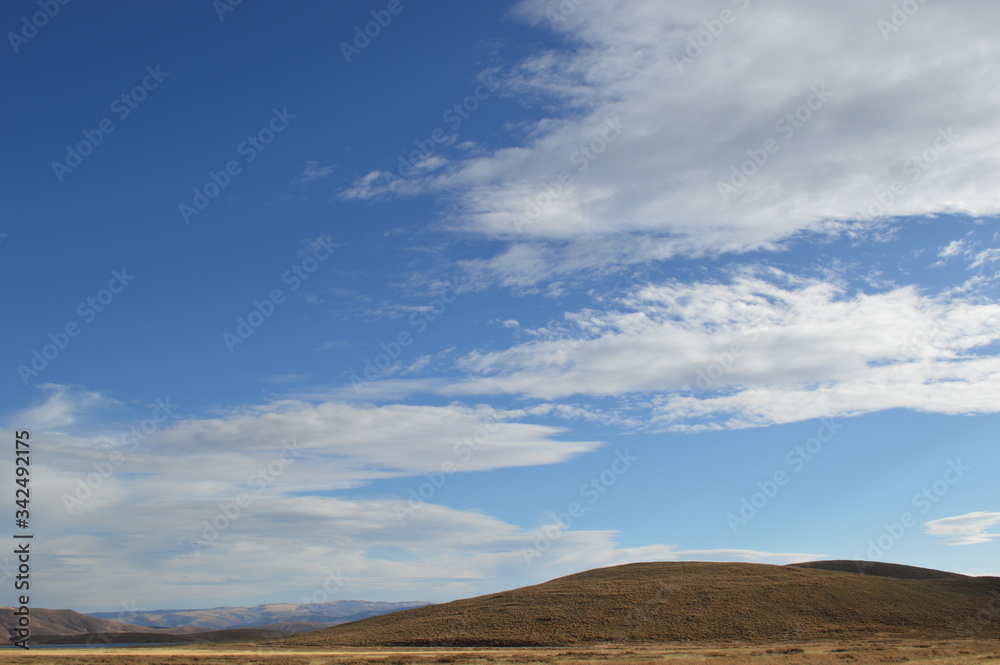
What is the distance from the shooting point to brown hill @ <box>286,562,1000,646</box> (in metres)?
71.1

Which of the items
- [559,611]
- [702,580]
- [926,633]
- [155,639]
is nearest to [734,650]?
[926,633]

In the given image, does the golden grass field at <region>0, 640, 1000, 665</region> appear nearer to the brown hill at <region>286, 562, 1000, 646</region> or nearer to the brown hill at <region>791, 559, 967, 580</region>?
the brown hill at <region>286, 562, 1000, 646</region>

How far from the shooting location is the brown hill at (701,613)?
71.1 metres

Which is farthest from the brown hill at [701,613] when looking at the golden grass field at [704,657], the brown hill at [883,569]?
the brown hill at [883,569]

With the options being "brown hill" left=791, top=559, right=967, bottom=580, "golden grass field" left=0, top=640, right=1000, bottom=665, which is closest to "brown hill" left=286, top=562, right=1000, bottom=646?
"golden grass field" left=0, top=640, right=1000, bottom=665

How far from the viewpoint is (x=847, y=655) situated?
48594 millimetres

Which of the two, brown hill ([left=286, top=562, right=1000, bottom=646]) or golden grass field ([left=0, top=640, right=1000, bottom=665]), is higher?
golden grass field ([left=0, top=640, right=1000, bottom=665])

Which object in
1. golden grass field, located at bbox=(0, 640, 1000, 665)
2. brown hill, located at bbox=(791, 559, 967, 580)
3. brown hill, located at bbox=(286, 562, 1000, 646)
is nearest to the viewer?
golden grass field, located at bbox=(0, 640, 1000, 665)

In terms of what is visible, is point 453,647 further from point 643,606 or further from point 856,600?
point 856,600

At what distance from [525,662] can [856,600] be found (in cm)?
5567

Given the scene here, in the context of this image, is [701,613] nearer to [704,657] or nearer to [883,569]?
[704,657]

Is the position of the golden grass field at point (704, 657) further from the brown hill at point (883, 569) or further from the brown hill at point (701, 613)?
the brown hill at point (883, 569)

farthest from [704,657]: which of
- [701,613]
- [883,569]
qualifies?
[883,569]

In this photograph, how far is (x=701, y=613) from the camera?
258 ft
